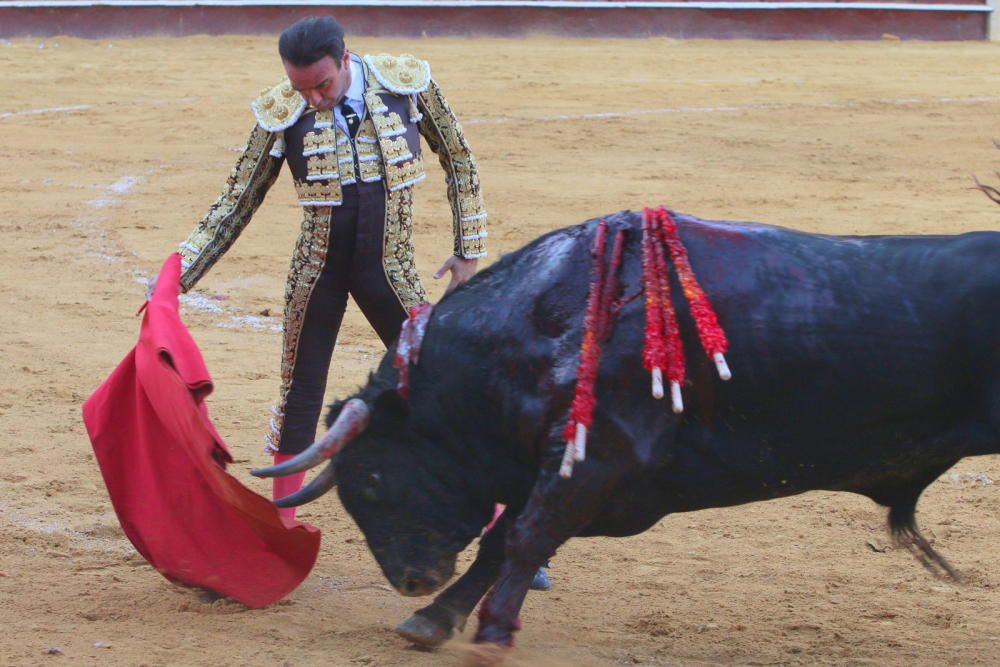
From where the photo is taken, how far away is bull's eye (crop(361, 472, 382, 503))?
10.4 feet

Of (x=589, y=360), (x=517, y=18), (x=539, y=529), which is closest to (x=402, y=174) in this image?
(x=589, y=360)

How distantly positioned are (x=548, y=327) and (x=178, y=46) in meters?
10.8

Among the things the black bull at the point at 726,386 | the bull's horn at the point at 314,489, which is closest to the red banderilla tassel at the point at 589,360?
the black bull at the point at 726,386

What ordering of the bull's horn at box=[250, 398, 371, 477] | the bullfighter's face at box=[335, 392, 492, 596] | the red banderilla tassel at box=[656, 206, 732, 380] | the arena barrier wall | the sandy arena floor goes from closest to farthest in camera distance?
the red banderilla tassel at box=[656, 206, 732, 380]
the bull's horn at box=[250, 398, 371, 477]
the bullfighter's face at box=[335, 392, 492, 596]
the sandy arena floor
the arena barrier wall

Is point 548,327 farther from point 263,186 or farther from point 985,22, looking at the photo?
point 985,22

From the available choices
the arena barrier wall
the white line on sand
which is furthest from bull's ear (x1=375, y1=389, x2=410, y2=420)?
the arena barrier wall

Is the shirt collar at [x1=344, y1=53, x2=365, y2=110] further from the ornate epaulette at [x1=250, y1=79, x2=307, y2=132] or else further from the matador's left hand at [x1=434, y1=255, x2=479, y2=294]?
the matador's left hand at [x1=434, y1=255, x2=479, y2=294]

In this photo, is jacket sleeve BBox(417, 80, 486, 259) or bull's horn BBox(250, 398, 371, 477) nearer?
bull's horn BBox(250, 398, 371, 477)

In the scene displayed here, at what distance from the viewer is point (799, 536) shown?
3990 millimetres

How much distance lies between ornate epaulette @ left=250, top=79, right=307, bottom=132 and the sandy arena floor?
1133 mm

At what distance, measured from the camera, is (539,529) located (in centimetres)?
292

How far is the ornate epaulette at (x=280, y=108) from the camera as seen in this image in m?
3.43

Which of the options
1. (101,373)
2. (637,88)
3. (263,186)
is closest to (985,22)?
(637,88)

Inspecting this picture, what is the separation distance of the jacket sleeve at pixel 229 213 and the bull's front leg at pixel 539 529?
111cm
